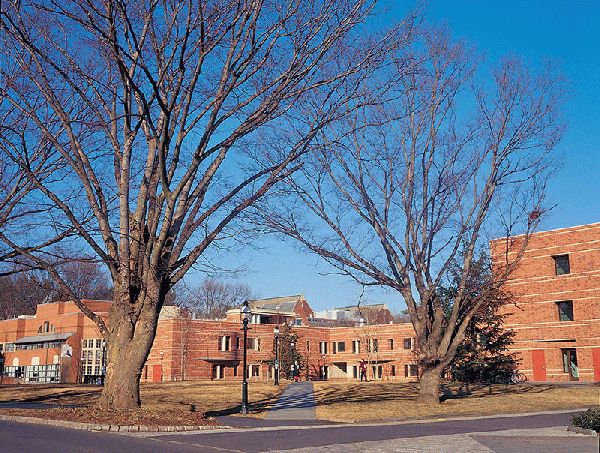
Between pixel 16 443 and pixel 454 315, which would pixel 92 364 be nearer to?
pixel 454 315

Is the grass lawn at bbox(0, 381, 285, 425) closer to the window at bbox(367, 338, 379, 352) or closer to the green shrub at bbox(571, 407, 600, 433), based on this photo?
the green shrub at bbox(571, 407, 600, 433)

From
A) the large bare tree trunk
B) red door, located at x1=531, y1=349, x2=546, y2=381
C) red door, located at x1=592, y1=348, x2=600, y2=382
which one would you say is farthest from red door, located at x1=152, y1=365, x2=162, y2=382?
the large bare tree trunk

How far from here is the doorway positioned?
165 ft

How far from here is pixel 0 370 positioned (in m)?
66.9

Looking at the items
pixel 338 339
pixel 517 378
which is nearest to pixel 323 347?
pixel 338 339

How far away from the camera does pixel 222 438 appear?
15.9m

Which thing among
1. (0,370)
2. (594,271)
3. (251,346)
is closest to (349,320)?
(251,346)

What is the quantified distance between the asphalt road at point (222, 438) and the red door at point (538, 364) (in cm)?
3287

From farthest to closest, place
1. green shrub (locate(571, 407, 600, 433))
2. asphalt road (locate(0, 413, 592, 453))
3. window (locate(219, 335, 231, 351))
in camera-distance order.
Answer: window (locate(219, 335, 231, 351))
green shrub (locate(571, 407, 600, 433))
asphalt road (locate(0, 413, 592, 453))

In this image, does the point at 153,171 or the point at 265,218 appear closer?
the point at 153,171

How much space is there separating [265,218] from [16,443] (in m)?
13.4

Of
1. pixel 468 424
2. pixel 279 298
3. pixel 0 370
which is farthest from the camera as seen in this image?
pixel 279 298

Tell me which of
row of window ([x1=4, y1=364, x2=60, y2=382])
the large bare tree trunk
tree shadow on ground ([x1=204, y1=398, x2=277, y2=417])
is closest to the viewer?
the large bare tree trunk

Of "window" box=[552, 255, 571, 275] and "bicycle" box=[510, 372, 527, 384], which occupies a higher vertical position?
"window" box=[552, 255, 571, 275]
